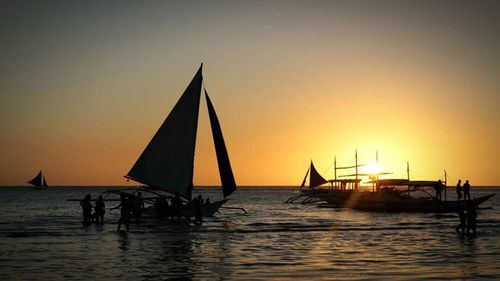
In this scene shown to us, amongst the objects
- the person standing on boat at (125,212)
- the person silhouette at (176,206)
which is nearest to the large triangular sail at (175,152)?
the person silhouette at (176,206)

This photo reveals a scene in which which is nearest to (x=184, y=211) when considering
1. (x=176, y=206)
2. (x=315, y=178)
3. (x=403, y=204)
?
(x=176, y=206)

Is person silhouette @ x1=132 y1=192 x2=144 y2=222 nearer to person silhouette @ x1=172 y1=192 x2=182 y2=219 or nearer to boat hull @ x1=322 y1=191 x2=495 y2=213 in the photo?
person silhouette @ x1=172 y1=192 x2=182 y2=219

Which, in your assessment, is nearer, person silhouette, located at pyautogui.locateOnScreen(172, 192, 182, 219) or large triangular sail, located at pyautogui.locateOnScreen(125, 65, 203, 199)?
large triangular sail, located at pyautogui.locateOnScreen(125, 65, 203, 199)

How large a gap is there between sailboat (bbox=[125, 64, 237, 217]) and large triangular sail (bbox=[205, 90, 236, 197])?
3.40m

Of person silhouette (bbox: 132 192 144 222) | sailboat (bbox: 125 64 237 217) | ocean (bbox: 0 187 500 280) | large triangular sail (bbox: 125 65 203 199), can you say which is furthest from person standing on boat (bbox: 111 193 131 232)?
large triangular sail (bbox: 125 65 203 199)

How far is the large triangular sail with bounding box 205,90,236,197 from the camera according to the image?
47625 millimetres

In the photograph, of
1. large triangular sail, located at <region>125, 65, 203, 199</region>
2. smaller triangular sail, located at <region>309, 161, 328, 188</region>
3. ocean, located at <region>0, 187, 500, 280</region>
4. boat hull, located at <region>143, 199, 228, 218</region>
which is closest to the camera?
ocean, located at <region>0, 187, 500, 280</region>

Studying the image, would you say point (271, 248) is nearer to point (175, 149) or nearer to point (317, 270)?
point (317, 270)

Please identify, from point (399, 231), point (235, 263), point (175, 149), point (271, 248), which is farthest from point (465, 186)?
point (235, 263)

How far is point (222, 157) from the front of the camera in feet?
158

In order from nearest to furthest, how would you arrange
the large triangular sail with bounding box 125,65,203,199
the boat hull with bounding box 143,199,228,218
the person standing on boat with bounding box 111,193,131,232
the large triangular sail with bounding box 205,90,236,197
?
the person standing on boat with bounding box 111,193,131,232, the large triangular sail with bounding box 125,65,203,199, the boat hull with bounding box 143,199,228,218, the large triangular sail with bounding box 205,90,236,197

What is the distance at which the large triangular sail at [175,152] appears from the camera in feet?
144

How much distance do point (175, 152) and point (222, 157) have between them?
16.6ft

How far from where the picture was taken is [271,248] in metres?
26.9
